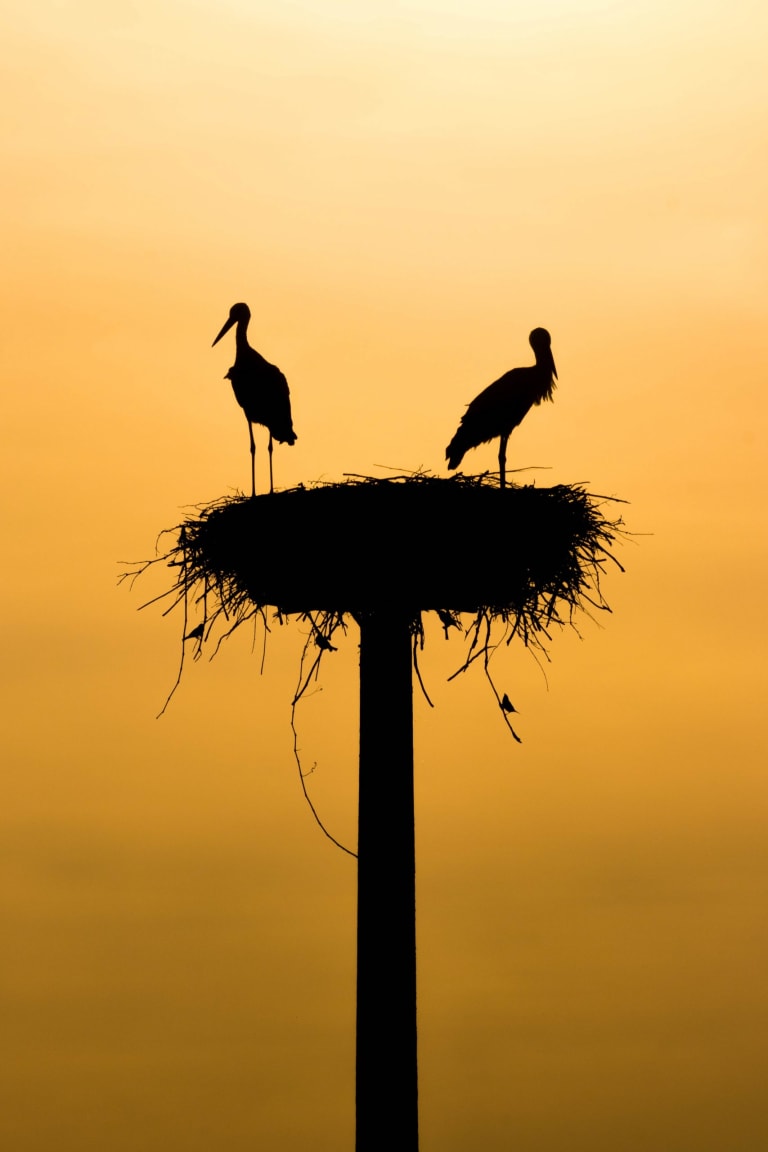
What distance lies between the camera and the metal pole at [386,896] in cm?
627

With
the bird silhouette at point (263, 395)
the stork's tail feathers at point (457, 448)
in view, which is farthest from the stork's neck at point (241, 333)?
the stork's tail feathers at point (457, 448)

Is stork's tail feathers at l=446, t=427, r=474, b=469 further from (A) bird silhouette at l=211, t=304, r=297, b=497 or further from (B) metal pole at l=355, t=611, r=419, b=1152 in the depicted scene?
(B) metal pole at l=355, t=611, r=419, b=1152

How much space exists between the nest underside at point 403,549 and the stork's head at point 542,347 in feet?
8.32

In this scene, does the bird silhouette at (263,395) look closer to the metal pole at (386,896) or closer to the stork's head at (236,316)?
the stork's head at (236,316)

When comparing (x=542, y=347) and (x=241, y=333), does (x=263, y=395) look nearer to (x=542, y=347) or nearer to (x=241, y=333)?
(x=241, y=333)

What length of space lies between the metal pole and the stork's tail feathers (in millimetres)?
2614

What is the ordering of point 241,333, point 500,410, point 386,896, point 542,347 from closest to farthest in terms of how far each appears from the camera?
point 386,896 → point 500,410 → point 542,347 → point 241,333

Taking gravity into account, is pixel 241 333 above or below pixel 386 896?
above

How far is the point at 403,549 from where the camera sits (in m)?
6.71

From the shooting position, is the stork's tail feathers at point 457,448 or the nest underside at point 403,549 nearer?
the nest underside at point 403,549

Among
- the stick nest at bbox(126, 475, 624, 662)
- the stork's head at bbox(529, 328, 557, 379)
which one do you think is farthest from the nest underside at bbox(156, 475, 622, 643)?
the stork's head at bbox(529, 328, 557, 379)

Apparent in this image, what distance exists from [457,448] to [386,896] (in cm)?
349

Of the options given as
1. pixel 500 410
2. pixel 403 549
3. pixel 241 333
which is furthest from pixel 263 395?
pixel 403 549

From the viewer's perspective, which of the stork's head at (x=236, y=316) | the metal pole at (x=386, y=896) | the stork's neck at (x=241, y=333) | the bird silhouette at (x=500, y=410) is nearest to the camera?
the metal pole at (x=386, y=896)
